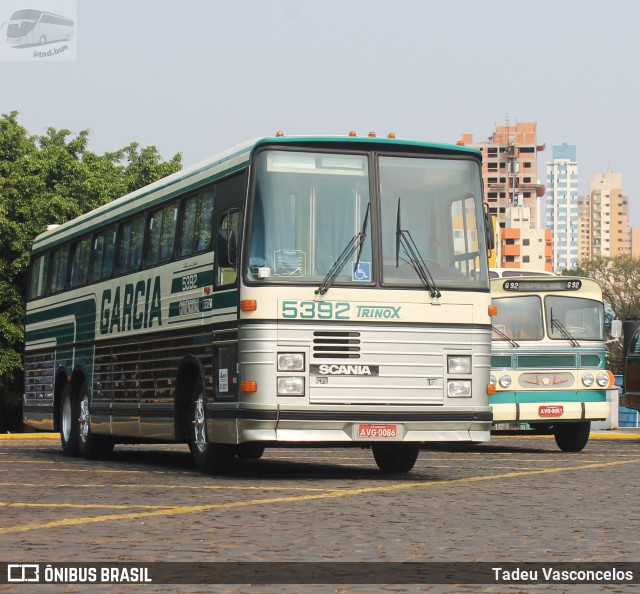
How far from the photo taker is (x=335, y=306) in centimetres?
1587

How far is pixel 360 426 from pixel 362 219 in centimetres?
220

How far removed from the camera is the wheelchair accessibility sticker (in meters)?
16.0

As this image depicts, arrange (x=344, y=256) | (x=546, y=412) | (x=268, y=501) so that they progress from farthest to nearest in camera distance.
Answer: (x=546, y=412), (x=344, y=256), (x=268, y=501)

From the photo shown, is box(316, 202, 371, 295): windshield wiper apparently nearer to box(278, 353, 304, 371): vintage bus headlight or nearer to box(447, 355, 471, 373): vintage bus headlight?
box(278, 353, 304, 371): vintage bus headlight

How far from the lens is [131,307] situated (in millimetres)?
19984

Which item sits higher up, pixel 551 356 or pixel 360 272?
pixel 360 272

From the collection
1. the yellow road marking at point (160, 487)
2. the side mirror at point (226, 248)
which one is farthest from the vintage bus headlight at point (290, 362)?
the yellow road marking at point (160, 487)

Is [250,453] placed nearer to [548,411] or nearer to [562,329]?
[548,411]

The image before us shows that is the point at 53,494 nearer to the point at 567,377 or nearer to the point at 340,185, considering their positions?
the point at 340,185

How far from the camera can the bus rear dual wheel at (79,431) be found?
2195 cm

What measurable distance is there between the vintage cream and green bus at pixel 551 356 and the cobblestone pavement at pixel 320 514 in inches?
137

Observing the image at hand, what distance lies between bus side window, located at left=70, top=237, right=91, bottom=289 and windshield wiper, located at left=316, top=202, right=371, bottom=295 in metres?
7.48

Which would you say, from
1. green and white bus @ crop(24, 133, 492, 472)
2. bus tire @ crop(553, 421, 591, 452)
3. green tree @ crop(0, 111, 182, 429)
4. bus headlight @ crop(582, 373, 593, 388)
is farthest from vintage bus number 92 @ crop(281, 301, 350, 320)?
green tree @ crop(0, 111, 182, 429)

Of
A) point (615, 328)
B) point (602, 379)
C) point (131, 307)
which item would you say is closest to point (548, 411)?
point (602, 379)
